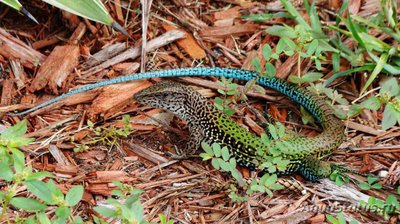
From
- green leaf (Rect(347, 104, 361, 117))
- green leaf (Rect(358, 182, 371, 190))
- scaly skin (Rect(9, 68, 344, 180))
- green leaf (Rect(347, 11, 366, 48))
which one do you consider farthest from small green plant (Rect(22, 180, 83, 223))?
green leaf (Rect(347, 11, 366, 48))

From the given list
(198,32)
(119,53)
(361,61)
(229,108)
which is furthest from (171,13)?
(361,61)

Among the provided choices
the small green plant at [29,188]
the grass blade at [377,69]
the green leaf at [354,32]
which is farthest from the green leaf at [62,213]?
the green leaf at [354,32]

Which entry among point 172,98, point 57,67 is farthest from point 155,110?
point 57,67

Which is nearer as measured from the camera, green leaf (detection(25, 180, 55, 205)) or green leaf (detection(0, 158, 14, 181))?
green leaf (detection(25, 180, 55, 205))

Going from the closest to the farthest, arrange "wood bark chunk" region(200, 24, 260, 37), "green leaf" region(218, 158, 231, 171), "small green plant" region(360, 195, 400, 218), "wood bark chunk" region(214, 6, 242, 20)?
"green leaf" region(218, 158, 231, 171) < "small green plant" region(360, 195, 400, 218) < "wood bark chunk" region(200, 24, 260, 37) < "wood bark chunk" region(214, 6, 242, 20)

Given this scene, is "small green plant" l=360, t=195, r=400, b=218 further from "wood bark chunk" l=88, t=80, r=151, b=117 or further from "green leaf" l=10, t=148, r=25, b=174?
"green leaf" l=10, t=148, r=25, b=174

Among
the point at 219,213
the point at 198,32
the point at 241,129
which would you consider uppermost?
the point at 198,32

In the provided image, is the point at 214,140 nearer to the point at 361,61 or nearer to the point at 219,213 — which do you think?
the point at 219,213

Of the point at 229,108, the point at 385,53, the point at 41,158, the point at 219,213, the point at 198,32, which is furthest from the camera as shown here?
the point at 198,32
